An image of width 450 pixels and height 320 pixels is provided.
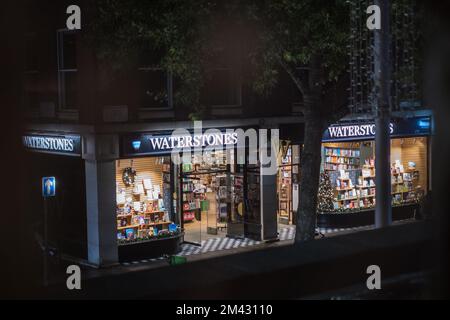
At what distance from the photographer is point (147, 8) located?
16359 mm

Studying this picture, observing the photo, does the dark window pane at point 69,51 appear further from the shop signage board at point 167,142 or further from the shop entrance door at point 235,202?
the shop entrance door at point 235,202

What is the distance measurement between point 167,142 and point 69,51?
12.2 feet

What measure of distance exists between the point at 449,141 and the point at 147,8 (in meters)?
13.5

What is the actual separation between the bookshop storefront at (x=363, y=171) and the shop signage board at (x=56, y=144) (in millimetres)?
8387

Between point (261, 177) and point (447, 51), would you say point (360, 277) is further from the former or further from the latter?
point (261, 177)

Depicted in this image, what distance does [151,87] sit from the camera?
786 inches

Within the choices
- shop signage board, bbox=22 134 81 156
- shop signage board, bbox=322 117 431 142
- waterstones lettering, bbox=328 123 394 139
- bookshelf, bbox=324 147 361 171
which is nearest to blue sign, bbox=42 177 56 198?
shop signage board, bbox=22 134 81 156

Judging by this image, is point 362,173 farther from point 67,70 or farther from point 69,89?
point 67,70

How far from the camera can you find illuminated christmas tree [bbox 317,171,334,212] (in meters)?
23.7

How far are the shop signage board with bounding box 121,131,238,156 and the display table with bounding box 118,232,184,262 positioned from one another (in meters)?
2.53

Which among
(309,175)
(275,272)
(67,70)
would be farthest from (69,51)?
(275,272)

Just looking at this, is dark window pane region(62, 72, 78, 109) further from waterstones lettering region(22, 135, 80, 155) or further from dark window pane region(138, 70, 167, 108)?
dark window pane region(138, 70, 167, 108)

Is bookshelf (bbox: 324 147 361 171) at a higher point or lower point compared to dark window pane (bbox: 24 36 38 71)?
lower
